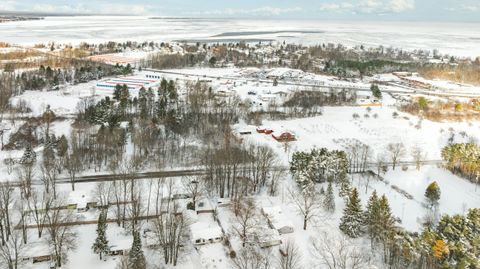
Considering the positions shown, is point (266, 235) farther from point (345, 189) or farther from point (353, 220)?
point (345, 189)

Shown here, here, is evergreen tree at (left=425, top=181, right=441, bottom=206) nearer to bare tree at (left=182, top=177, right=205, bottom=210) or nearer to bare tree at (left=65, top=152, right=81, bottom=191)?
bare tree at (left=182, top=177, right=205, bottom=210)

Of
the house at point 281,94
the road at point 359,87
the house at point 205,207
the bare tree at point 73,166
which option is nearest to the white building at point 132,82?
the road at point 359,87

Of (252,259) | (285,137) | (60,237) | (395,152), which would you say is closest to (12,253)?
(60,237)

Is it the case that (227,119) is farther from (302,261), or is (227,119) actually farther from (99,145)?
(302,261)

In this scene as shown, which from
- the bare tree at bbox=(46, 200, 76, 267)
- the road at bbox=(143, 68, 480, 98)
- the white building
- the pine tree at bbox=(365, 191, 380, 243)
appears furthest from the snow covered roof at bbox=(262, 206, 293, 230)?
the road at bbox=(143, 68, 480, 98)

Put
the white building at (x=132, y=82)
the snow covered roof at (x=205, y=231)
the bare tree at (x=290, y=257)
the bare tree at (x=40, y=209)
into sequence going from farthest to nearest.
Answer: the white building at (x=132, y=82) < the snow covered roof at (x=205, y=231) < the bare tree at (x=40, y=209) < the bare tree at (x=290, y=257)

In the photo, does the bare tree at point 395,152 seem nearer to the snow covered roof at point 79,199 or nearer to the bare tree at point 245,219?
the bare tree at point 245,219
